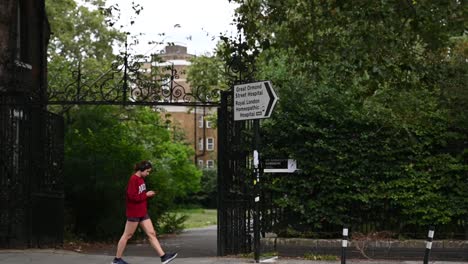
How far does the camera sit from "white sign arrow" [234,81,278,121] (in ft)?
44.2

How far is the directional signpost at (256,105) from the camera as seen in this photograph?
1348 centimetres

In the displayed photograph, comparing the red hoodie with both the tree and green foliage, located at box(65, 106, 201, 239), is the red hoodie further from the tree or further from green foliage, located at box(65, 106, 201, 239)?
green foliage, located at box(65, 106, 201, 239)

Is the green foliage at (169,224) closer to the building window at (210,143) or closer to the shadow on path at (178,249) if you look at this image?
the shadow on path at (178,249)

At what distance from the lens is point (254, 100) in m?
13.8

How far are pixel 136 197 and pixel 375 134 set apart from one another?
5.46 metres

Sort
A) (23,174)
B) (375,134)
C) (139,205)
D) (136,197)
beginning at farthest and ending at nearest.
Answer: (375,134) → (23,174) → (139,205) → (136,197)

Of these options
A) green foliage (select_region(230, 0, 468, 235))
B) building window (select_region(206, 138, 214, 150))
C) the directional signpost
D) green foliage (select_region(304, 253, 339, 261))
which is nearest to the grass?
green foliage (select_region(230, 0, 468, 235))

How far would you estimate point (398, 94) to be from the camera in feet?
53.0

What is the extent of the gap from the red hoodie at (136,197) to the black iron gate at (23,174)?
3456mm

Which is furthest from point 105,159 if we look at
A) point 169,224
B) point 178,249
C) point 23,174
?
point 169,224

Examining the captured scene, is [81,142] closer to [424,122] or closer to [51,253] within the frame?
[51,253]

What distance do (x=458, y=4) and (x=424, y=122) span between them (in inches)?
104

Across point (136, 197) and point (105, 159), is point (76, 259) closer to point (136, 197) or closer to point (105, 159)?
point (136, 197)

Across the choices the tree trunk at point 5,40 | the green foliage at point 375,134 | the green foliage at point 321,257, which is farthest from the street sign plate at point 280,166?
the tree trunk at point 5,40
